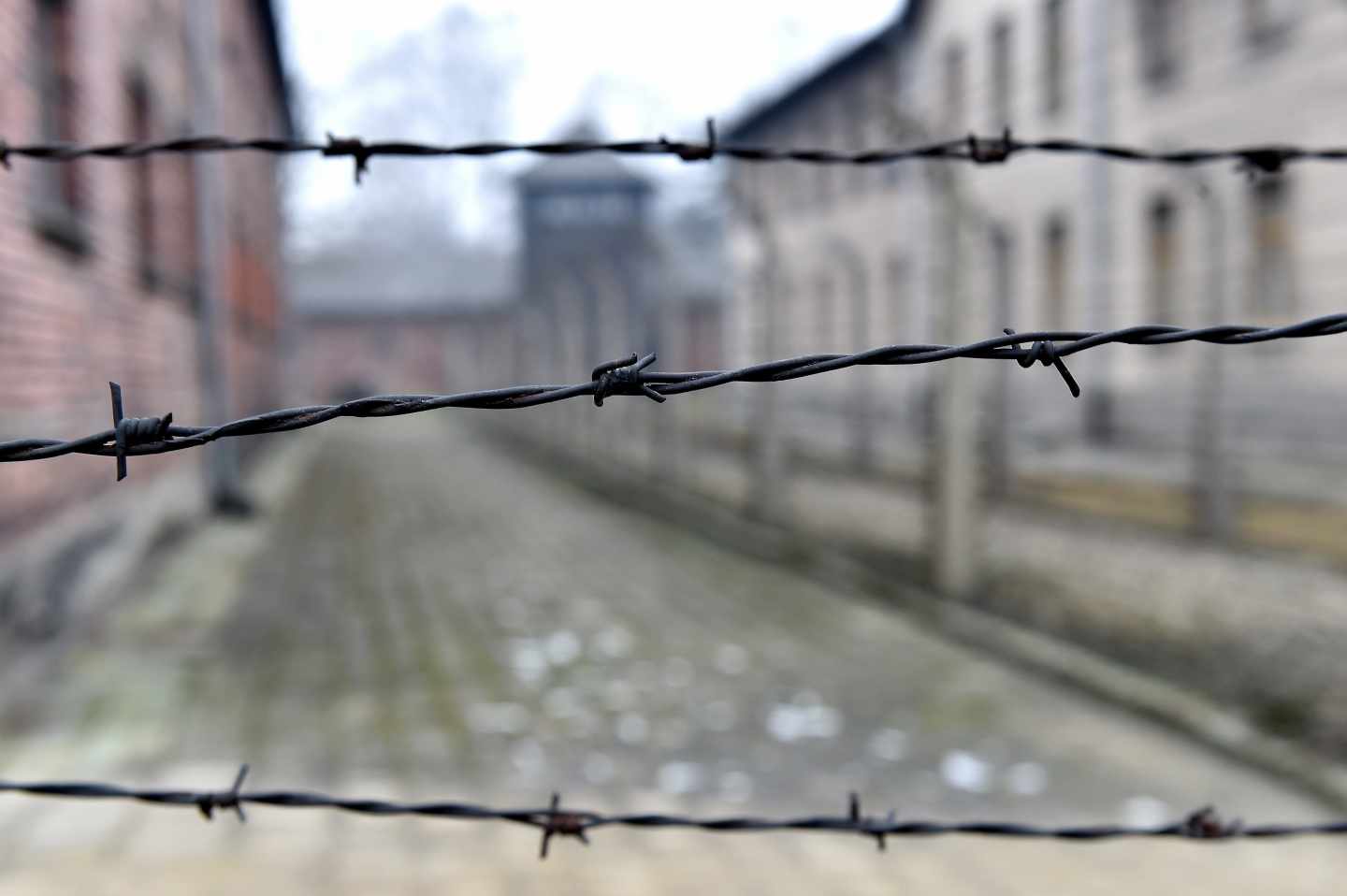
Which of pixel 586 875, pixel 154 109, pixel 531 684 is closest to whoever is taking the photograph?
pixel 586 875

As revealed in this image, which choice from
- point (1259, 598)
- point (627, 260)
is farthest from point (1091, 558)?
point (627, 260)

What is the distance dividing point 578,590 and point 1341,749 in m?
5.33

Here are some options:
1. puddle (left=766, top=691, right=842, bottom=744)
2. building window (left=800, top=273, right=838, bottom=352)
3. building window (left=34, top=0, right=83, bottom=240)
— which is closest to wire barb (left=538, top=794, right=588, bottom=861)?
puddle (left=766, top=691, right=842, bottom=744)

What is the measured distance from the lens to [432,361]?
2436 inches

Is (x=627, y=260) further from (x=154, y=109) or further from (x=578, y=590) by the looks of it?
(x=578, y=590)

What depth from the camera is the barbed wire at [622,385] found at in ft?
5.45

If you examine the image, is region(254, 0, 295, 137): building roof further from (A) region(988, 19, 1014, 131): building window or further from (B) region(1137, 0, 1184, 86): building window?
(B) region(1137, 0, 1184, 86): building window

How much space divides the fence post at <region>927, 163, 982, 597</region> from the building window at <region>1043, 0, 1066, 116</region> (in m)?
12.0

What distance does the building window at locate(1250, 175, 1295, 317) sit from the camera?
1488cm

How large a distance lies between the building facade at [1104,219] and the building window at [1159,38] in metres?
0.03

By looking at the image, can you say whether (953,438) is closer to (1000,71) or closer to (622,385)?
(622,385)

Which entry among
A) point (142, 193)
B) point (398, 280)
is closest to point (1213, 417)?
point (142, 193)

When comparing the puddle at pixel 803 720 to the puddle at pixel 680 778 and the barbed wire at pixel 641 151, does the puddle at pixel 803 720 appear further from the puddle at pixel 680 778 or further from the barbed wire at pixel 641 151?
the barbed wire at pixel 641 151

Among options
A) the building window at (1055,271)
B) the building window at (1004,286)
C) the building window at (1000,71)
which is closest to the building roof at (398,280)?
the building window at (1000,71)
